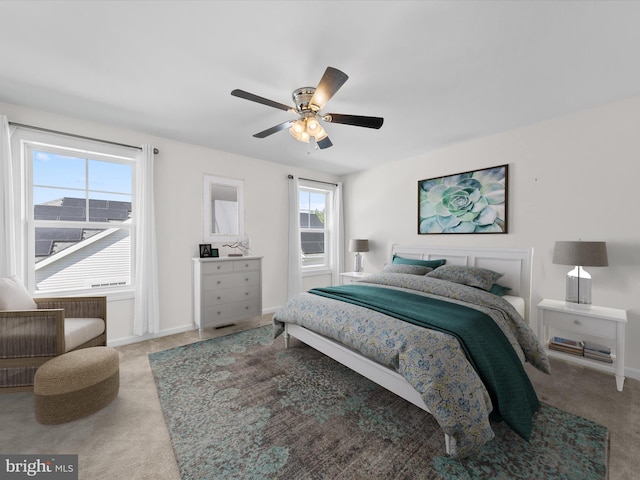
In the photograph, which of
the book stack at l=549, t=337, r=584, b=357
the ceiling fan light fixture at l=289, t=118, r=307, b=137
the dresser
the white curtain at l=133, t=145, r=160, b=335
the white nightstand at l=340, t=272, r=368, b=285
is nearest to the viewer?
the ceiling fan light fixture at l=289, t=118, r=307, b=137

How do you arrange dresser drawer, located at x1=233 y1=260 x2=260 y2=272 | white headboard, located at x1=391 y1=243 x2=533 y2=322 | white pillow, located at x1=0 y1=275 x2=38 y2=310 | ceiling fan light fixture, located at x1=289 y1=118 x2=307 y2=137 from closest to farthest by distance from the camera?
white pillow, located at x1=0 y1=275 x2=38 y2=310, ceiling fan light fixture, located at x1=289 y1=118 x2=307 y2=137, white headboard, located at x1=391 y1=243 x2=533 y2=322, dresser drawer, located at x1=233 y1=260 x2=260 y2=272

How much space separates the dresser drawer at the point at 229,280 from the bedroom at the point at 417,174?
0.45 meters

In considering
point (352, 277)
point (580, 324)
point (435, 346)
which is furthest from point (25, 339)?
point (580, 324)

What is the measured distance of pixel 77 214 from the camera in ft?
9.98

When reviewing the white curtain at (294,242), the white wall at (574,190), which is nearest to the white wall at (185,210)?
the white curtain at (294,242)

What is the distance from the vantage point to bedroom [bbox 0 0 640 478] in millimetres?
2496

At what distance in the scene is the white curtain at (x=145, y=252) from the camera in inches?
129

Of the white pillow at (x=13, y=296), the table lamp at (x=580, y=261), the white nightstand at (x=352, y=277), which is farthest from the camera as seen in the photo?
the white nightstand at (x=352, y=277)

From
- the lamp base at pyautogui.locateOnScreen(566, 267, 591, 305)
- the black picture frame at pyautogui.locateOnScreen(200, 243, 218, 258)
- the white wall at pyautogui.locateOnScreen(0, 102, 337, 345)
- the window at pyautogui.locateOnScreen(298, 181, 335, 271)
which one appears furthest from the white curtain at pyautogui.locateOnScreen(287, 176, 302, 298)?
the lamp base at pyautogui.locateOnScreen(566, 267, 591, 305)

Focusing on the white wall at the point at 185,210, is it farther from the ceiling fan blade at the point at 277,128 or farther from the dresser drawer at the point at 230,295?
the ceiling fan blade at the point at 277,128

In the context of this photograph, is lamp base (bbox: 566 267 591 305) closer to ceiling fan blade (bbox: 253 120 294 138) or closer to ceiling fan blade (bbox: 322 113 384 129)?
ceiling fan blade (bbox: 322 113 384 129)

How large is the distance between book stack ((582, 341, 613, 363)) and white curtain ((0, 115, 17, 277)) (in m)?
5.65

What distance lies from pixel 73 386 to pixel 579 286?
4.50m

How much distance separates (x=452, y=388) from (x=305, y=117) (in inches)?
88.1
